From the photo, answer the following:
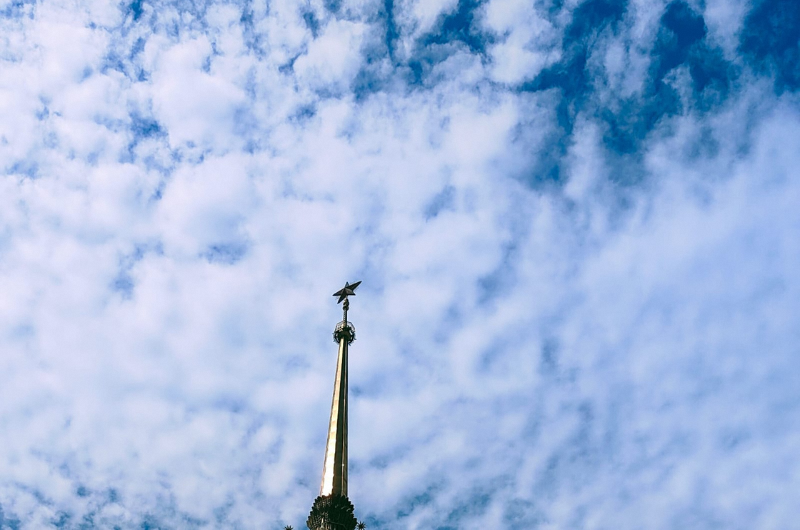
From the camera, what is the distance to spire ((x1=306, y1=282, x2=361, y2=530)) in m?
44.9

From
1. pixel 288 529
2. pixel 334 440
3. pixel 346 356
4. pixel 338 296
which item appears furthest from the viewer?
pixel 338 296

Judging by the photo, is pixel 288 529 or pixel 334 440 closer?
pixel 288 529

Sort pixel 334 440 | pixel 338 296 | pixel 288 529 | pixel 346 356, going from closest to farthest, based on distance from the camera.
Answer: pixel 288 529 < pixel 334 440 < pixel 346 356 < pixel 338 296

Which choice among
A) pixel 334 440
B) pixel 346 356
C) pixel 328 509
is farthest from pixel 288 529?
pixel 346 356

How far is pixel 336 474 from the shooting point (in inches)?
1913

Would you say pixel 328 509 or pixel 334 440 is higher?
pixel 334 440

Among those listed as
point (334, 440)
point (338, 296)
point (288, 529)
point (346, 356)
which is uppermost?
point (338, 296)

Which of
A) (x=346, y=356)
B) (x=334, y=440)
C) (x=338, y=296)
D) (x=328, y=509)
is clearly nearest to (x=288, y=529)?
(x=328, y=509)

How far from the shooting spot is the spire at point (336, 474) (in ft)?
147

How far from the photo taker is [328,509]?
148 feet

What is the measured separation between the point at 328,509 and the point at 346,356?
744 inches

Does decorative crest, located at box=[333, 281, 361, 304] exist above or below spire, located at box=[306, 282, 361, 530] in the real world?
above

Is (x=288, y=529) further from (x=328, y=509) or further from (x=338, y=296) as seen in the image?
(x=338, y=296)

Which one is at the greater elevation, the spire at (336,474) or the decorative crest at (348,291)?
the decorative crest at (348,291)
